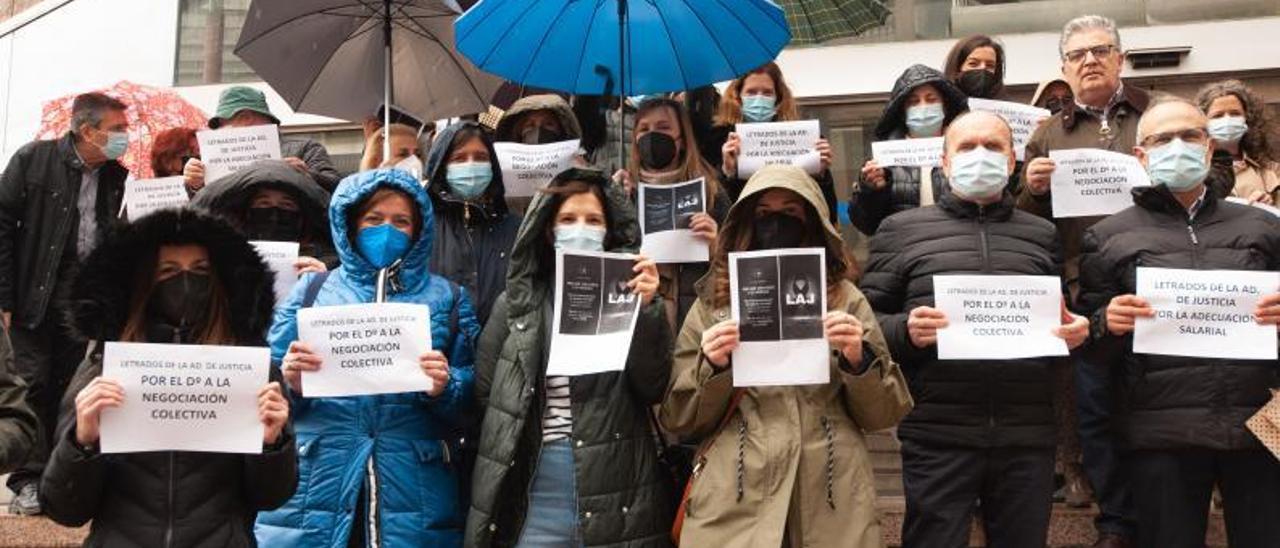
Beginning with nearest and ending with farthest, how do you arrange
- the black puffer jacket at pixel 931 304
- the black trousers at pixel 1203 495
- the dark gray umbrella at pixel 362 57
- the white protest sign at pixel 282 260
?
the black trousers at pixel 1203 495, the black puffer jacket at pixel 931 304, the white protest sign at pixel 282 260, the dark gray umbrella at pixel 362 57

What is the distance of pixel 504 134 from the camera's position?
223 inches

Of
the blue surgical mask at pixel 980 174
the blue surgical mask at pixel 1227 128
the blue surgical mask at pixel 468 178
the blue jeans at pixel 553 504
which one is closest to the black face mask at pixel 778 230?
the blue surgical mask at pixel 980 174

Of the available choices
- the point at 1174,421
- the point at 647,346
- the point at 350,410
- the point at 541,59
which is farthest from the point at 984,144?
the point at 350,410

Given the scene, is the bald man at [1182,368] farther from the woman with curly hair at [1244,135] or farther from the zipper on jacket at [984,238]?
the woman with curly hair at [1244,135]


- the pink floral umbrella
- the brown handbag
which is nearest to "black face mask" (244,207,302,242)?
the brown handbag

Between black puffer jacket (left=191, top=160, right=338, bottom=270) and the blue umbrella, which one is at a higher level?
the blue umbrella

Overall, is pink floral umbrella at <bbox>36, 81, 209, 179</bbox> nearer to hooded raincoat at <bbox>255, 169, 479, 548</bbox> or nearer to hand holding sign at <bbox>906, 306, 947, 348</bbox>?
hooded raincoat at <bbox>255, 169, 479, 548</bbox>

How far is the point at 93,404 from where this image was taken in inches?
121

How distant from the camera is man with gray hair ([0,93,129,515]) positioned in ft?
19.2

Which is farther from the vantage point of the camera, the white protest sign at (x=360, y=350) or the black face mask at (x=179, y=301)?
the white protest sign at (x=360, y=350)

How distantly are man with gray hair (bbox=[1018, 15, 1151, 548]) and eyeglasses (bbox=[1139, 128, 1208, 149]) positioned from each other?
1.96 ft

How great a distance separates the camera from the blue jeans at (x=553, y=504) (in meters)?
3.83

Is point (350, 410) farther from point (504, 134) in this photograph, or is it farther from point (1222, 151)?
point (1222, 151)

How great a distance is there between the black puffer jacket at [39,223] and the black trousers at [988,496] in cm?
441
